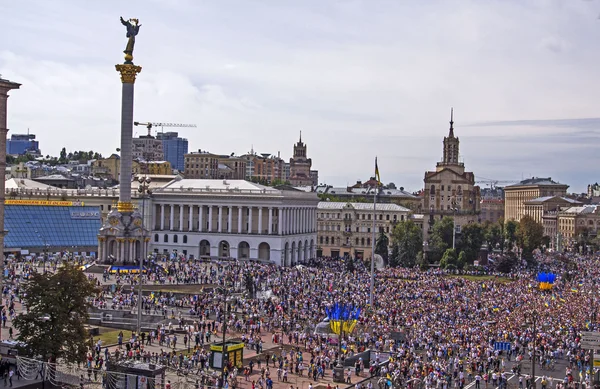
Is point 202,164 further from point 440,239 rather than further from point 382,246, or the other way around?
point 440,239

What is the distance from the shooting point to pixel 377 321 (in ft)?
172

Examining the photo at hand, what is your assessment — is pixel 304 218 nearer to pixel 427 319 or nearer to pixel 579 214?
pixel 427 319

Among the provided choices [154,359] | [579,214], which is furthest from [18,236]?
[579,214]

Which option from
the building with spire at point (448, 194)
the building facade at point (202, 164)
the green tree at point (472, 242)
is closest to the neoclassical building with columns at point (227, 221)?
the green tree at point (472, 242)

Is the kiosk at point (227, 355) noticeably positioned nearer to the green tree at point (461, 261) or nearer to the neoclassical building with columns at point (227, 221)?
the neoclassical building with columns at point (227, 221)

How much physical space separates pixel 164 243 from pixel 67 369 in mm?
68935

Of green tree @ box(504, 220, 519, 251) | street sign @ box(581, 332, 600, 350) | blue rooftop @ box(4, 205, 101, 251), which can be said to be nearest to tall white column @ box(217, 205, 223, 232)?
blue rooftop @ box(4, 205, 101, 251)

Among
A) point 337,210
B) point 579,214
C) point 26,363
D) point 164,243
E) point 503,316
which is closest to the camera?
point 26,363

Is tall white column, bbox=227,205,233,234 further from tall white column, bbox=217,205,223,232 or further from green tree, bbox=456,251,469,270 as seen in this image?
green tree, bbox=456,251,469,270

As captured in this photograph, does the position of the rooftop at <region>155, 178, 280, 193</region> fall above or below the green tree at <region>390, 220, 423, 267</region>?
above

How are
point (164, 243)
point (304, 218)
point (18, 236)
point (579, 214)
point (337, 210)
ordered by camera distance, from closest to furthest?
point (18, 236)
point (164, 243)
point (304, 218)
point (337, 210)
point (579, 214)

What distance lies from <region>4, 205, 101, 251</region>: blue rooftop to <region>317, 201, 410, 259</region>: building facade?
39.9 metres

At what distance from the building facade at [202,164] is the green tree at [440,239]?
75939mm

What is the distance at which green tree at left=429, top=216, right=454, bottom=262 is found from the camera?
342 feet
